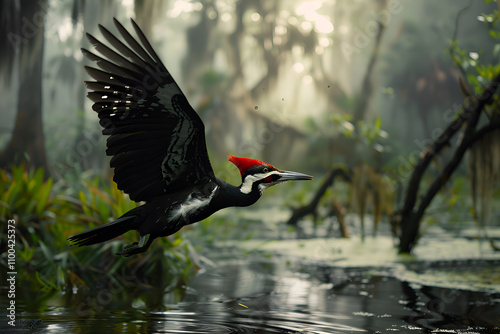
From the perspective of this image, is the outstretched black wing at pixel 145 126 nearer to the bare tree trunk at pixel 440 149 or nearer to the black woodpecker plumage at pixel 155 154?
the black woodpecker plumage at pixel 155 154

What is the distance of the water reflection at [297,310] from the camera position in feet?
9.09

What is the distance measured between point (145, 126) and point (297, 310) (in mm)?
1467

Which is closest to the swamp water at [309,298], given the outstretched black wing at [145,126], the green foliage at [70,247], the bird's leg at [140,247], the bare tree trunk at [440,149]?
the green foliage at [70,247]

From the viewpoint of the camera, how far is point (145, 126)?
2.41 meters

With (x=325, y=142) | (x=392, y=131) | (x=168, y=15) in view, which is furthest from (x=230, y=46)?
(x=392, y=131)

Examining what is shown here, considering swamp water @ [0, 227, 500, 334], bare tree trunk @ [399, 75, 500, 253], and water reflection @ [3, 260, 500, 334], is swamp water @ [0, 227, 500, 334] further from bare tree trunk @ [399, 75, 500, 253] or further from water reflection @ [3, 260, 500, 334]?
bare tree trunk @ [399, 75, 500, 253]

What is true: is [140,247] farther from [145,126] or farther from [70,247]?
[70,247]

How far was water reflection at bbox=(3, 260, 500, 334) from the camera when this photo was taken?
2.77 m

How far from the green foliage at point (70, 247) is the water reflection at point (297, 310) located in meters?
0.29

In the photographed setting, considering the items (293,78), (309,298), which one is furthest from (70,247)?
(293,78)

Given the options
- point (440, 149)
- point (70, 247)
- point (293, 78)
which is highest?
point (293, 78)

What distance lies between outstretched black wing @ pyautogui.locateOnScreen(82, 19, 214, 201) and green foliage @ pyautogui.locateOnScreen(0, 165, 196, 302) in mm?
1711

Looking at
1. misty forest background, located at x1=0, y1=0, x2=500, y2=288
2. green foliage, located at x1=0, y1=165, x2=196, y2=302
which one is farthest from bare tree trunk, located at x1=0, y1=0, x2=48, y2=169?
green foliage, located at x1=0, y1=165, x2=196, y2=302

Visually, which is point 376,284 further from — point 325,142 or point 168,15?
point 168,15
